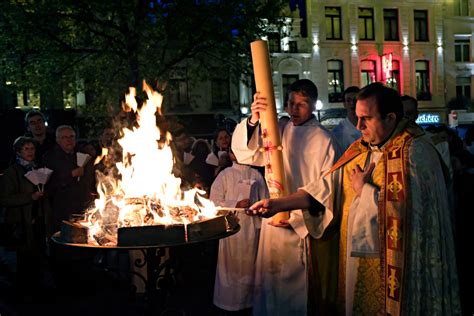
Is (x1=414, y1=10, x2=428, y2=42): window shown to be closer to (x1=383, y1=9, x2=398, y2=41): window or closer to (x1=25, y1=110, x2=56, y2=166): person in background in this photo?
(x1=383, y1=9, x2=398, y2=41): window

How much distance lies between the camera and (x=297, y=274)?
4.64 m

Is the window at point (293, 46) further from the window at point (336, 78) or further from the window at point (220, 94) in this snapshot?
the window at point (220, 94)

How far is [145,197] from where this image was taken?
3.92m

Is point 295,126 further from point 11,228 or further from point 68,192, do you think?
point 11,228

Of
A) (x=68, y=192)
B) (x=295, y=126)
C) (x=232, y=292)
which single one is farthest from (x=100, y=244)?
(x=68, y=192)

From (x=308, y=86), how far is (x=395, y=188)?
1384 mm

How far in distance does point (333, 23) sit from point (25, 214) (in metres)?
27.1

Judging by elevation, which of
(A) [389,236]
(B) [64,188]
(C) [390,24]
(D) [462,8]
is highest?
(D) [462,8]

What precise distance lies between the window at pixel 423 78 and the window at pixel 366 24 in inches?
143

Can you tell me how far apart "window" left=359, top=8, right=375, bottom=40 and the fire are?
2947 cm

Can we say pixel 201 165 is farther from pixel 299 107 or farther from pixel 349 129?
pixel 299 107

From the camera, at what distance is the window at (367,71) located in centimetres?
3228

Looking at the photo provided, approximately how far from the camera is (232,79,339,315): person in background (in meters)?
4.56

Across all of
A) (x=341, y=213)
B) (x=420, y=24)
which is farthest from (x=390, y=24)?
(x=341, y=213)
